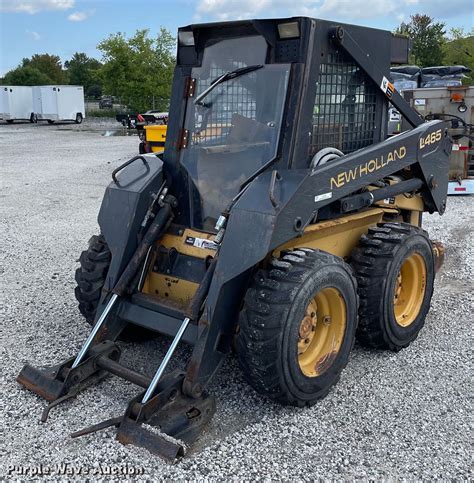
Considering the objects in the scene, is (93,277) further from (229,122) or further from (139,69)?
(139,69)

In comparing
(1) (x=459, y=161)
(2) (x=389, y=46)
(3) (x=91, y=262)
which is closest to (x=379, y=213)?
(2) (x=389, y=46)

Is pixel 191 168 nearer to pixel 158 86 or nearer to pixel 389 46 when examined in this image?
pixel 389 46

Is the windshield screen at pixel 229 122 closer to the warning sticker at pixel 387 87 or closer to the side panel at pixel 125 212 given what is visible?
the side panel at pixel 125 212

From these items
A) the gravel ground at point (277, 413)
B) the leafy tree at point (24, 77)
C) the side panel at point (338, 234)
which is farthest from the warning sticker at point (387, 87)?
the leafy tree at point (24, 77)

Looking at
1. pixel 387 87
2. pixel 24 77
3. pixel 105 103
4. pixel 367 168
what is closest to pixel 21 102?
pixel 105 103

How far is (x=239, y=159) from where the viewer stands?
13.9 feet

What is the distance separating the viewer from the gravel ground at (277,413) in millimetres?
3285

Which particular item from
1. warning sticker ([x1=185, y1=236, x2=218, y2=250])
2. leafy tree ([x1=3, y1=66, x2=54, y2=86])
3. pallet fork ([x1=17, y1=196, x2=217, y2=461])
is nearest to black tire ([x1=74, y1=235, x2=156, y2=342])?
pallet fork ([x1=17, y1=196, x2=217, y2=461])

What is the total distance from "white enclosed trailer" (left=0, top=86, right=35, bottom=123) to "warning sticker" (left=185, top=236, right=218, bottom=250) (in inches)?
1324

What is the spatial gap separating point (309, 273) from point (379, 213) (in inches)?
56.3

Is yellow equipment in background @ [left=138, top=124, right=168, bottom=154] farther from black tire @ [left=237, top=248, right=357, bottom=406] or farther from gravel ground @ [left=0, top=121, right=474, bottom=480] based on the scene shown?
black tire @ [left=237, top=248, right=357, bottom=406]

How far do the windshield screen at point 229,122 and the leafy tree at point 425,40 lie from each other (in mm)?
32977

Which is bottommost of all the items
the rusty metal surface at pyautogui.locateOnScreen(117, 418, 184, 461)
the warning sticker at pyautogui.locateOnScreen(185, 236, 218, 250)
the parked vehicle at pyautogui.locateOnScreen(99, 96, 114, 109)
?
the rusty metal surface at pyautogui.locateOnScreen(117, 418, 184, 461)

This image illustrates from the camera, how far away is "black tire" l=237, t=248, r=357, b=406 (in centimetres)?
351
